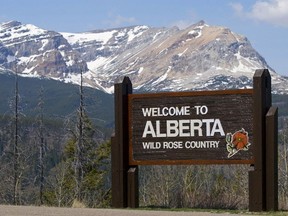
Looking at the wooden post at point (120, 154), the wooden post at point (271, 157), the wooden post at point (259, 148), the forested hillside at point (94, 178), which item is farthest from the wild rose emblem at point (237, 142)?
the wooden post at point (120, 154)

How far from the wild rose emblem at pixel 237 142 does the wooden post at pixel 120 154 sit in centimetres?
285

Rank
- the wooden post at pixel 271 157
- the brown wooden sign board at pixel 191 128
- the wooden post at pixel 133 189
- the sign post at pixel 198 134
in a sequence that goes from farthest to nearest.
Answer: the wooden post at pixel 133 189
the brown wooden sign board at pixel 191 128
the sign post at pixel 198 134
the wooden post at pixel 271 157

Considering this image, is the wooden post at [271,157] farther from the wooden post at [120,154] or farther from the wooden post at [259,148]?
the wooden post at [120,154]

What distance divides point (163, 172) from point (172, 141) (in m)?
14.4

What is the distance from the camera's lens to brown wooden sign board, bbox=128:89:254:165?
66.1ft

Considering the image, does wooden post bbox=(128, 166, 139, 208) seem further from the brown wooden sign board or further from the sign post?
the brown wooden sign board

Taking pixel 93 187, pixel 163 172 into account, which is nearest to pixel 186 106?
pixel 163 172

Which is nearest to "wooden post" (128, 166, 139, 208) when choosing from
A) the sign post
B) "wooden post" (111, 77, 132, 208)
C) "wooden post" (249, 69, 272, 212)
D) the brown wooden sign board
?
the sign post

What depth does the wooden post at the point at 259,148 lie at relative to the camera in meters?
19.6

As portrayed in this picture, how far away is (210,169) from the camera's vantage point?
4322cm

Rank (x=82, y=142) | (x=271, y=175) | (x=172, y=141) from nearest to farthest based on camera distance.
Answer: (x=271, y=175)
(x=172, y=141)
(x=82, y=142)

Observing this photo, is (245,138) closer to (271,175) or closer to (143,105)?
(271,175)

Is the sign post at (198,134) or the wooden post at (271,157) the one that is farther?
the sign post at (198,134)

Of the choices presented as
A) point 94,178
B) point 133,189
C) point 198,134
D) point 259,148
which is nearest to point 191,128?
point 198,134
